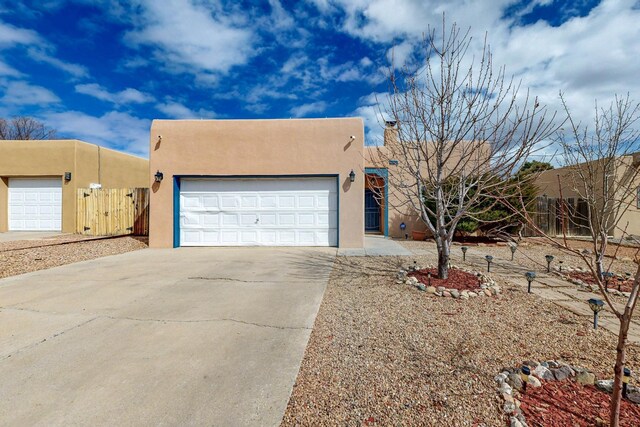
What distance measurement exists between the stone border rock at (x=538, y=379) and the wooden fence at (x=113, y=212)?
13294mm

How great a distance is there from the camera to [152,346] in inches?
115

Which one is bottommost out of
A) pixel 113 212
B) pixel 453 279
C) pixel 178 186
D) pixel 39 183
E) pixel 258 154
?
pixel 453 279

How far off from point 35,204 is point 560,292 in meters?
18.9

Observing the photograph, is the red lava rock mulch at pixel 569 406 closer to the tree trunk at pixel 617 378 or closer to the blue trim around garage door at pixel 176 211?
the tree trunk at pixel 617 378

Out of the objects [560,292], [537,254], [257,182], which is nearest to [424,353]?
[560,292]

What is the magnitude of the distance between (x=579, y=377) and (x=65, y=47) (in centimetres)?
1344

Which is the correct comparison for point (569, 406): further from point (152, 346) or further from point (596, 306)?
point (152, 346)

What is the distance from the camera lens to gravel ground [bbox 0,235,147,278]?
632 cm

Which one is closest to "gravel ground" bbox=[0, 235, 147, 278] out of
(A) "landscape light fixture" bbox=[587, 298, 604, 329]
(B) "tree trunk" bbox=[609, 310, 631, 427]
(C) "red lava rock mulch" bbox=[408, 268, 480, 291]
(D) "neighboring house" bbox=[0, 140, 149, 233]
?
(D) "neighboring house" bbox=[0, 140, 149, 233]

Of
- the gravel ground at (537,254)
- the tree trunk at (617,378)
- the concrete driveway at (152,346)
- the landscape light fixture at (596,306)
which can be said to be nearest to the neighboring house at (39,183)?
the concrete driveway at (152,346)

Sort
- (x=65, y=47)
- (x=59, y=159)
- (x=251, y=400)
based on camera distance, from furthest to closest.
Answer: (x=59, y=159) → (x=65, y=47) → (x=251, y=400)

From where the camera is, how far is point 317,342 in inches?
116

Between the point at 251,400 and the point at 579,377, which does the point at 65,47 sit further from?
the point at 579,377

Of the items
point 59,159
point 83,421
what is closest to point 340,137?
point 83,421
